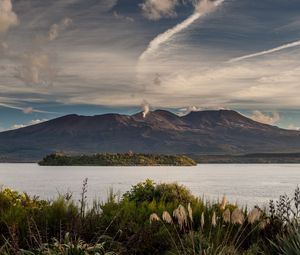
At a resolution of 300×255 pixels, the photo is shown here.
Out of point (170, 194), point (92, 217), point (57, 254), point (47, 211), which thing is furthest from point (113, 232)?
point (170, 194)

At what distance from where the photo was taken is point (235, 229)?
626 inches

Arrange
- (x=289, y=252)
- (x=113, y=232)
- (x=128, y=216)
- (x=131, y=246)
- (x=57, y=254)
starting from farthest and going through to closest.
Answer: (x=128, y=216) < (x=113, y=232) < (x=131, y=246) < (x=289, y=252) < (x=57, y=254)

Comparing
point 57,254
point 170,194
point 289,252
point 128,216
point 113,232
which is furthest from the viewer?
point 170,194

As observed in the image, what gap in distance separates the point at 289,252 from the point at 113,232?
185 inches

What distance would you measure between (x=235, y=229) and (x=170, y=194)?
7.49 meters

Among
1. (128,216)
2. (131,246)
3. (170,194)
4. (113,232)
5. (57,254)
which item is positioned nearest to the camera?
(57,254)

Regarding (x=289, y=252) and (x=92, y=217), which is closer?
(x=289, y=252)

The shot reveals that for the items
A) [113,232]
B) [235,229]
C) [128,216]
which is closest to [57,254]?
[113,232]

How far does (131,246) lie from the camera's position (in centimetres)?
1377

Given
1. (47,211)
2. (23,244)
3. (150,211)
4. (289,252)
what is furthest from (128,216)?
(289,252)

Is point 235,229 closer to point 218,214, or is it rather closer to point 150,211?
point 218,214

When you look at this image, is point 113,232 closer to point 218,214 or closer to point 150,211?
point 150,211

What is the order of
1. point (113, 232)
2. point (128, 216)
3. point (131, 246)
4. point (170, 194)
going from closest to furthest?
point (131, 246), point (113, 232), point (128, 216), point (170, 194)

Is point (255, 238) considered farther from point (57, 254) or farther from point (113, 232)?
point (57, 254)
